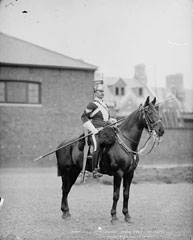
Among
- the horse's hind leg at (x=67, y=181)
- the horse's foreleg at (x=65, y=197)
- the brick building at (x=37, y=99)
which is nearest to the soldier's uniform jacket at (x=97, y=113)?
the horse's hind leg at (x=67, y=181)

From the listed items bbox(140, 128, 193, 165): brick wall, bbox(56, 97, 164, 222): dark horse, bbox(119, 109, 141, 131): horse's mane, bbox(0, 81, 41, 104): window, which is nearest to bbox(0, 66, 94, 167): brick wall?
bbox(0, 81, 41, 104): window

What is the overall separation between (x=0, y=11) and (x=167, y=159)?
61.9 ft

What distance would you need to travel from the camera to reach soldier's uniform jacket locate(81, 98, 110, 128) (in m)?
7.55

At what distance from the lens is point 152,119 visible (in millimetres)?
7195

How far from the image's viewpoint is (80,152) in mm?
7754

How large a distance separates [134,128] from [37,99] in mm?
13197

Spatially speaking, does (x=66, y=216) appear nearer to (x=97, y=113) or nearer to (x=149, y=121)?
(x=97, y=113)

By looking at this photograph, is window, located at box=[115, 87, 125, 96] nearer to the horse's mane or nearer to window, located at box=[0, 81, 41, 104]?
window, located at box=[0, 81, 41, 104]

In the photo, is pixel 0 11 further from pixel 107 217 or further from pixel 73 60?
pixel 73 60

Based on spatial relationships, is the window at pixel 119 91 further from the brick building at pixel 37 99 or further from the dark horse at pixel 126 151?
the dark horse at pixel 126 151

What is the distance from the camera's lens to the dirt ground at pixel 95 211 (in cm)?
647

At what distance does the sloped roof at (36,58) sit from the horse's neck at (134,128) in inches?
410

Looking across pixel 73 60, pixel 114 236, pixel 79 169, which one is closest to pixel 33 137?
pixel 73 60

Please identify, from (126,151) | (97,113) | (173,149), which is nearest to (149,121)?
(126,151)
